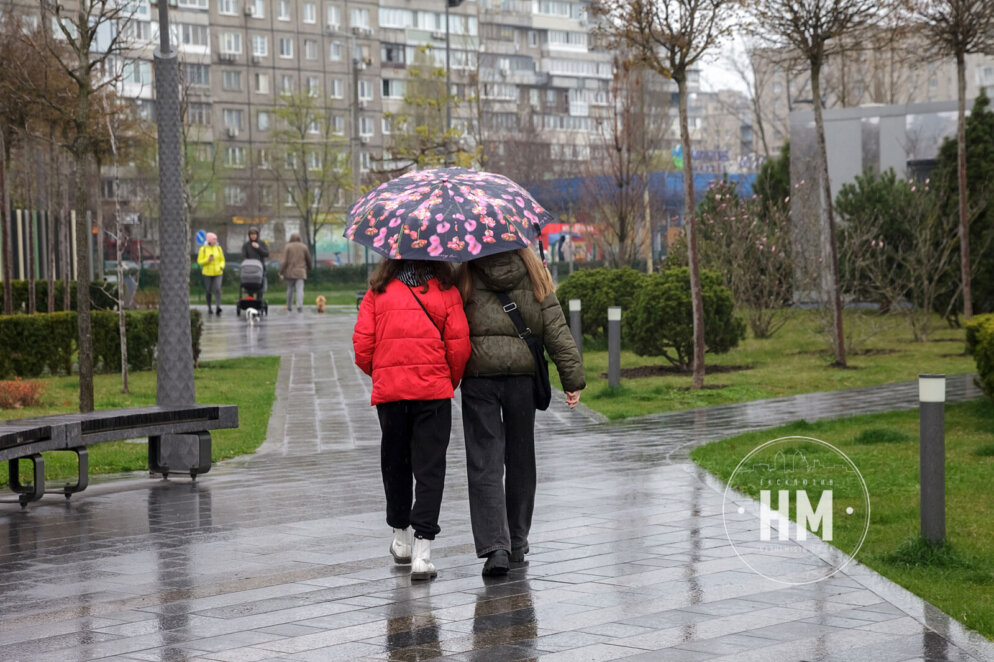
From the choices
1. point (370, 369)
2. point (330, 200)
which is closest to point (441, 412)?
point (370, 369)

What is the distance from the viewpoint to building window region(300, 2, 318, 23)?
89.7 m

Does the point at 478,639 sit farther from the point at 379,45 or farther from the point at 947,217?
the point at 379,45

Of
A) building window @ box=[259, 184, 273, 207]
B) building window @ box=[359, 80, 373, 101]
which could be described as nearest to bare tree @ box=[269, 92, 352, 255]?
building window @ box=[259, 184, 273, 207]

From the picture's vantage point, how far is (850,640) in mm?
5496

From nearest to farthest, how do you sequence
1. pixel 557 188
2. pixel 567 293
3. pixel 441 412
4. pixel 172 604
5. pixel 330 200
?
pixel 172 604, pixel 441 412, pixel 567 293, pixel 557 188, pixel 330 200

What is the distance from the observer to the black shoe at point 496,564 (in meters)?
6.80

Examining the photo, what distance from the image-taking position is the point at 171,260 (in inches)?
449

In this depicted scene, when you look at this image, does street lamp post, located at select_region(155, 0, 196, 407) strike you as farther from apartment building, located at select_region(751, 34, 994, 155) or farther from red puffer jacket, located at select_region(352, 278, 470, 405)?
apartment building, located at select_region(751, 34, 994, 155)

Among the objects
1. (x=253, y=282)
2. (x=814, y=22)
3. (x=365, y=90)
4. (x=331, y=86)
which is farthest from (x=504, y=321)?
(x=365, y=90)

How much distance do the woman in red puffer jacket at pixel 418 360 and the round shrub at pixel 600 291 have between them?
15.4 m

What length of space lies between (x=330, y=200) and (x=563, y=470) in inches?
2438

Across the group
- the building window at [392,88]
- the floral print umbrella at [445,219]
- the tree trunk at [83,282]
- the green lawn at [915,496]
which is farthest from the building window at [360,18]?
the floral print umbrella at [445,219]

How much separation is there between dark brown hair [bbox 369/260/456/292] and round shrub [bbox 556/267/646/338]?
50.6 feet

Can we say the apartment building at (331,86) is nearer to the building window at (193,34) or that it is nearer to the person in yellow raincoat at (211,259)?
the building window at (193,34)
